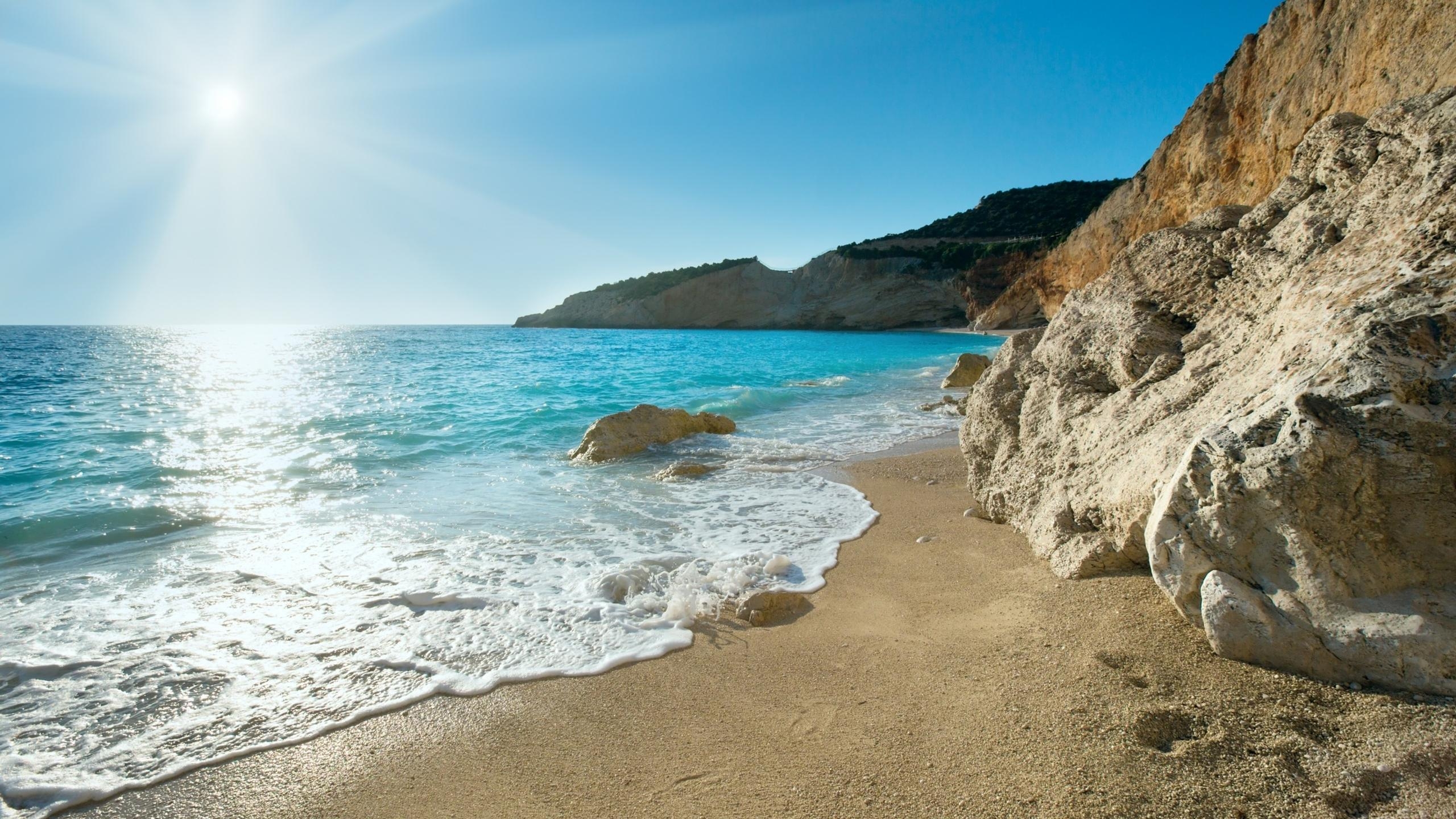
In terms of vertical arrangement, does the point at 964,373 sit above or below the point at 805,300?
below

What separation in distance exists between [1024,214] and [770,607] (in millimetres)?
79642

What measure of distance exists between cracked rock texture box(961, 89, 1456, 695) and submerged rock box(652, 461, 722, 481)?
4136 millimetres

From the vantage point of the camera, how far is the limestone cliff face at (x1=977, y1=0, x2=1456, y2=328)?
5898 millimetres

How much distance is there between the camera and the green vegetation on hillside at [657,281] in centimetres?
8175

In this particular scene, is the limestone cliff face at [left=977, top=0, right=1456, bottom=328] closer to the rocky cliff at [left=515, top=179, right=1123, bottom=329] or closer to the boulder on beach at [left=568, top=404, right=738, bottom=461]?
the boulder on beach at [left=568, top=404, right=738, bottom=461]

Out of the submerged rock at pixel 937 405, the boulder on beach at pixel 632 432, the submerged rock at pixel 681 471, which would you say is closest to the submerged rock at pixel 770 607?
the submerged rock at pixel 681 471

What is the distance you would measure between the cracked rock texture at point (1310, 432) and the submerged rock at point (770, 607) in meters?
1.49

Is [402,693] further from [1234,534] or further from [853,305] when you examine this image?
[853,305]

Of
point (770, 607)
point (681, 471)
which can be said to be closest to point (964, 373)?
point (681, 471)

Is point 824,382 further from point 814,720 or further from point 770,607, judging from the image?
point 814,720

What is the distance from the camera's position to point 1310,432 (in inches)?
88.0

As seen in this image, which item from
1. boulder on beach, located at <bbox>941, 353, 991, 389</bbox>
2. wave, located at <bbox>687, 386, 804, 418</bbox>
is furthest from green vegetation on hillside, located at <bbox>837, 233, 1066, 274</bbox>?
wave, located at <bbox>687, 386, 804, 418</bbox>

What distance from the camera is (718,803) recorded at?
2.19 metres

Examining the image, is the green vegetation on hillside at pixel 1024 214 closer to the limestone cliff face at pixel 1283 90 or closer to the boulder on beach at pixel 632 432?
the limestone cliff face at pixel 1283 90
